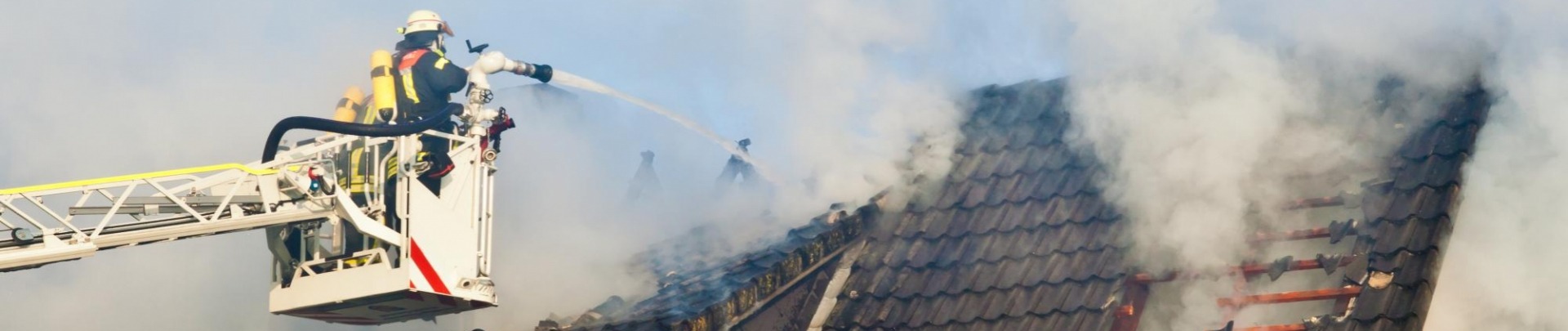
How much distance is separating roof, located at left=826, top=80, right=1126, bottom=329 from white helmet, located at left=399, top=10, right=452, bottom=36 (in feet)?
11.6

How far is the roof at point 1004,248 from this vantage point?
12.4 meters

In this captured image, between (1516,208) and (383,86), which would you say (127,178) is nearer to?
(383,86)

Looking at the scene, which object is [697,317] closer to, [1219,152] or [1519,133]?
[1219,152]

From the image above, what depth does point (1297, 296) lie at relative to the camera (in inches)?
454

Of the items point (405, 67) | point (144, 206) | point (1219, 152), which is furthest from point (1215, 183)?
point (144, 206)

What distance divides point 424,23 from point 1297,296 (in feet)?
20.5

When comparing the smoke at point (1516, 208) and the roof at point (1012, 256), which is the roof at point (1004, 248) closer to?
the roof at point (1012, 256)

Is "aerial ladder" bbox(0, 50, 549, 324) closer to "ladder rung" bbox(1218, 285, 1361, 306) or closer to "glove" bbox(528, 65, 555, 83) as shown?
"glove" bbox(528, 65, 555, 83)

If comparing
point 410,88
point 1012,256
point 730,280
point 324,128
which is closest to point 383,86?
point 410,88

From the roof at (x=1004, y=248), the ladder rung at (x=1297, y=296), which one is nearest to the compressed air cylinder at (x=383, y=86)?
the roof at (x=1004, y=248)

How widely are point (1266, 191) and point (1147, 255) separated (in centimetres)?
107

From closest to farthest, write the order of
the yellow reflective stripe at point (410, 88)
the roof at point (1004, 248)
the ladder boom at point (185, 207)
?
the ladder boom at point (185, 207), the yellow reflective stripe at point (410, 88), the roof at point (1004, 248)

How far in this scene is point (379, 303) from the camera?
11227 millimetres

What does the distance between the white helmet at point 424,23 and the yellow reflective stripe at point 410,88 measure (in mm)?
652
